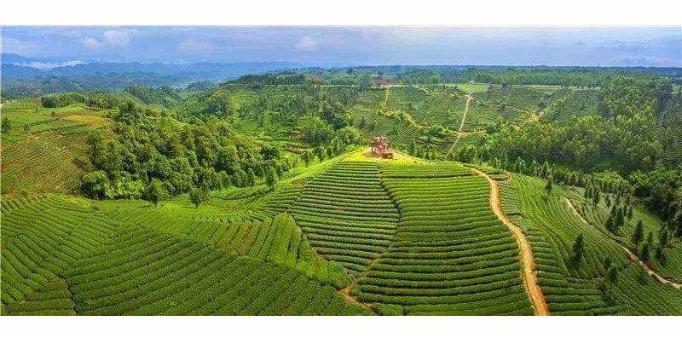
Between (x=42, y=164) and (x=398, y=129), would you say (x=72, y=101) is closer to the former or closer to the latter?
(x=42, y=164)

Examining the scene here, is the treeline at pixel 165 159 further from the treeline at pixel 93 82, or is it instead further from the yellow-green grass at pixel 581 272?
the treeline at pixel 93 82

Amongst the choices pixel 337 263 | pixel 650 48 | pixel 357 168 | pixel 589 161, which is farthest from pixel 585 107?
pixel 337 263

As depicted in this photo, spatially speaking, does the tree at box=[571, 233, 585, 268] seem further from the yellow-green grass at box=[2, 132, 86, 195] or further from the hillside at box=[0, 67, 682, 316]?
the yellow-green grass at box=[2, 132, 86, 195]

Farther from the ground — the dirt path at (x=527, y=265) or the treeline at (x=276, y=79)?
the treeline at (x=276, y=79)

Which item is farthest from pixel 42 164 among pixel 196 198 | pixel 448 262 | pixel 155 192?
pixel 448 262

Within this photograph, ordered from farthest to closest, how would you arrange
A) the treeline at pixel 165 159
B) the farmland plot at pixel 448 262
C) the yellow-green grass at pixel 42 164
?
the treeline at pixel 165 159 → the yellow-green grass at pixel 42 164 → the farmland plot at pixel 448 262

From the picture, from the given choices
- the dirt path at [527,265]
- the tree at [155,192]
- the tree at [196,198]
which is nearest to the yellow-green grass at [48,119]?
the tree at [155,192]
